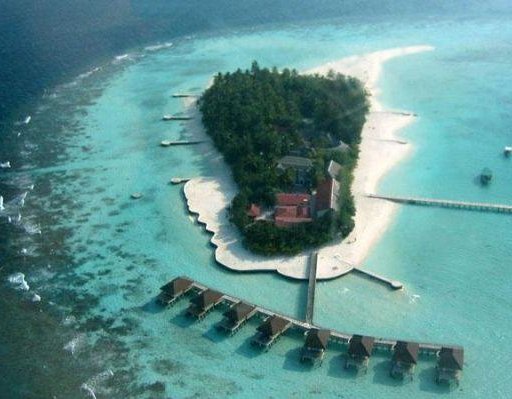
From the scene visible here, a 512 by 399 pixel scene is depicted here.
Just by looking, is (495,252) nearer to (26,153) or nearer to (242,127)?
(242,127)

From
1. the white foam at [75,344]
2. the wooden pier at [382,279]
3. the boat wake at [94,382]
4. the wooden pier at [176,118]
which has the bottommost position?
the boat wake at [94,382]

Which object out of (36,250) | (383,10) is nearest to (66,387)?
(36,250)

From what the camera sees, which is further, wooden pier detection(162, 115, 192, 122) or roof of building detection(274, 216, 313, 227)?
wooden pier detection(162, 115, 192, 122)

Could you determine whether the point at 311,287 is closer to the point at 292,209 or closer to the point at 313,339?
the point at 313,339

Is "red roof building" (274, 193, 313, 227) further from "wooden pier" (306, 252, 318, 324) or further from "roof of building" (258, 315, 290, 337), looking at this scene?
"roof of building" (258, 315, 290, 337)

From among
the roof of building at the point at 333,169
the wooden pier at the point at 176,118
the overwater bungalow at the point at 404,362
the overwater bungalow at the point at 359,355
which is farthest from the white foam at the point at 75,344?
the wooden pier at the point at 176,118

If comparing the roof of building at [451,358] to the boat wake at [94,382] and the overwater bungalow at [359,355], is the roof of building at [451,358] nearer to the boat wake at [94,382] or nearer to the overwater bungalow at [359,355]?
the overwater bungalow at [359,355]

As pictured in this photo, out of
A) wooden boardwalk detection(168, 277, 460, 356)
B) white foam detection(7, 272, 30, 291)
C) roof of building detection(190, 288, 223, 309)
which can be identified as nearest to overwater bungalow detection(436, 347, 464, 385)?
wooden boardwalk detection(168, 277, 460, 356)
